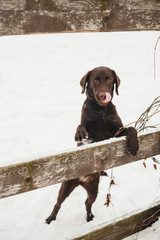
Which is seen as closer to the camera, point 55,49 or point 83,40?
point 55,49

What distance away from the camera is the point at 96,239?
177cm

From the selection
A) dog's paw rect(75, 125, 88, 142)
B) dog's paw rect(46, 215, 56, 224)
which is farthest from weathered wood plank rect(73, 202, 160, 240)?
dog's paw rect(46, 215, 56, 224)

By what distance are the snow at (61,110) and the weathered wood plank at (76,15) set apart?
2.51 feet

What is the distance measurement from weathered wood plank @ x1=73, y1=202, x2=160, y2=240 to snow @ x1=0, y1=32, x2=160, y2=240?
99 mm

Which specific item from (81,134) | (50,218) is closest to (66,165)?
(81,134)

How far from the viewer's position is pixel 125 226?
6.36ft

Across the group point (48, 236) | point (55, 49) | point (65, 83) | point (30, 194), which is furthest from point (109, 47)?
point (48, 236)

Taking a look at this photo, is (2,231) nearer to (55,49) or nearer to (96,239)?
(96,239)

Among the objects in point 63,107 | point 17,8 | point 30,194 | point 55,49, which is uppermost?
point 17,8

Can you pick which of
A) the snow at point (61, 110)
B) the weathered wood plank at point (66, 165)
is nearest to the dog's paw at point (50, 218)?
the snow at point (61, 110)

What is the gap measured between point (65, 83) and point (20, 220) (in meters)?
5.36

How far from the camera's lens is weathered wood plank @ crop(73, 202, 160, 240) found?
5.81ft

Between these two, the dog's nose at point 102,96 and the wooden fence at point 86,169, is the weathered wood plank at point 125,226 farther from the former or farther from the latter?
the dog's nose at point 102,96

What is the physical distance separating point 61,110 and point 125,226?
14.3 ft
